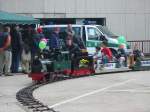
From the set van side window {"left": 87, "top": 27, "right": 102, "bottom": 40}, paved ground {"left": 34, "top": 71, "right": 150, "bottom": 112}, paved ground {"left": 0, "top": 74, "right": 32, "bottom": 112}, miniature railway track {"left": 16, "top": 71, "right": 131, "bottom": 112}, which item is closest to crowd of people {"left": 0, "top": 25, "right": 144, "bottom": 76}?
paved ground {"left": 0, "top": 74, "right": 32, "bottom": 112}

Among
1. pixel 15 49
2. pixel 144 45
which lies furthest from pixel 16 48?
pixel 144 45

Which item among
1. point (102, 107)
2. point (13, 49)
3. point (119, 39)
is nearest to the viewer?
point (102, 107)

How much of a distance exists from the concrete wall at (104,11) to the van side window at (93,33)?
301 inches

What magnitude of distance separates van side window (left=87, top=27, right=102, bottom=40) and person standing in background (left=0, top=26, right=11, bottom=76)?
21.0 feet

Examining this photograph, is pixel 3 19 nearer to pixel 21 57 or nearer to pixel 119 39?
pixel 21 57

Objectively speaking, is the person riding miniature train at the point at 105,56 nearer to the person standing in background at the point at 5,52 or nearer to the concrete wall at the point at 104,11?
the person standing in background at the point at 5,52

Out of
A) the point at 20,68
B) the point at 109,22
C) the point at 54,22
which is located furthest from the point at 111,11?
the point at 20,68

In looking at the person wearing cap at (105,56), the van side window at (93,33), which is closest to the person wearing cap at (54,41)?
the person wearing cap at (105,56)

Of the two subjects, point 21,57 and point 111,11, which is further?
point 111,11

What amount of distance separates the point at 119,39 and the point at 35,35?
560 cm

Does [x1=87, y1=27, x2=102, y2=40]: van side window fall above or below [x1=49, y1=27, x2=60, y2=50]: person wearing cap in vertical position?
above

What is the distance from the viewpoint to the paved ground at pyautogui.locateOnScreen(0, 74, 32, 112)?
13.2 m

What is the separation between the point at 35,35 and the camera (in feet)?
72.2

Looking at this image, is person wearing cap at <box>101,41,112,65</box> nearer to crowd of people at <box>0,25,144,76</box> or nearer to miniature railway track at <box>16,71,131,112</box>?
crowd of people at <box>0,25,144,76</box>
